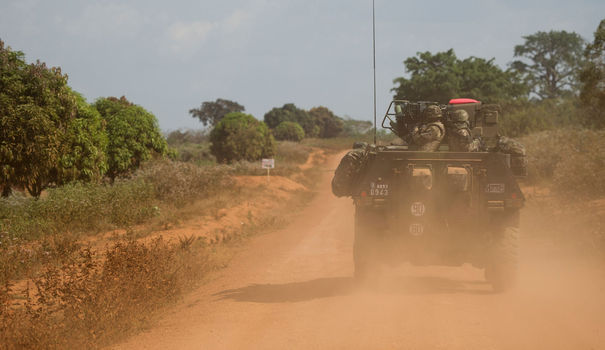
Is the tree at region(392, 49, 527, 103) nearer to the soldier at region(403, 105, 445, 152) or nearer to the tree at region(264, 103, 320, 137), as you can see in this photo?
the soldier at region(403, 105, 445, 152)

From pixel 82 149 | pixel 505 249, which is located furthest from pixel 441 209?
pixel 82 149

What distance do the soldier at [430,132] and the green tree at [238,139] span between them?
2890cm

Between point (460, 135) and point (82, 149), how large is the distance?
1218cm

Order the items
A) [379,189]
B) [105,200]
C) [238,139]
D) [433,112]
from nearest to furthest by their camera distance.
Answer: [379,189], [433,112], [105,200], [238,139]

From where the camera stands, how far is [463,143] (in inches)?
325

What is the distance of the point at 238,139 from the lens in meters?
36.8

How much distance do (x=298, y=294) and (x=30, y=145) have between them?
8.63 meters

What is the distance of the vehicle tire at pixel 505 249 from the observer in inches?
294

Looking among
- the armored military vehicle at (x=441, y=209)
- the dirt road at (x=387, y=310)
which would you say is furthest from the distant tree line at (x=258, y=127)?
the armored military vehicle at (x=441, y=209)

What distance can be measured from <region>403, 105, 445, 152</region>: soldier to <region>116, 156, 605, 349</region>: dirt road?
2.16 m

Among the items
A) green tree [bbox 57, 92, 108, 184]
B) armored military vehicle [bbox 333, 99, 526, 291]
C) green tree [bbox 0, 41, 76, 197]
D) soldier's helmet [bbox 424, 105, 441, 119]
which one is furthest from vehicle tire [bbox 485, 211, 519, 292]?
green tree [bbox 57, 92, 108, 184]

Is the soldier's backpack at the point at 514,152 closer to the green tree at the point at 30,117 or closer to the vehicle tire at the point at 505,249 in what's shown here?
the vehicle tire at the point at 505,249

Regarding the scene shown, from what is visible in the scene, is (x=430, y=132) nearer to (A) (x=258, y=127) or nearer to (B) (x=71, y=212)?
(B) (x=71, y=212)

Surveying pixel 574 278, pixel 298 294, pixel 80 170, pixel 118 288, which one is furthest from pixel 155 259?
pixel 80 170
